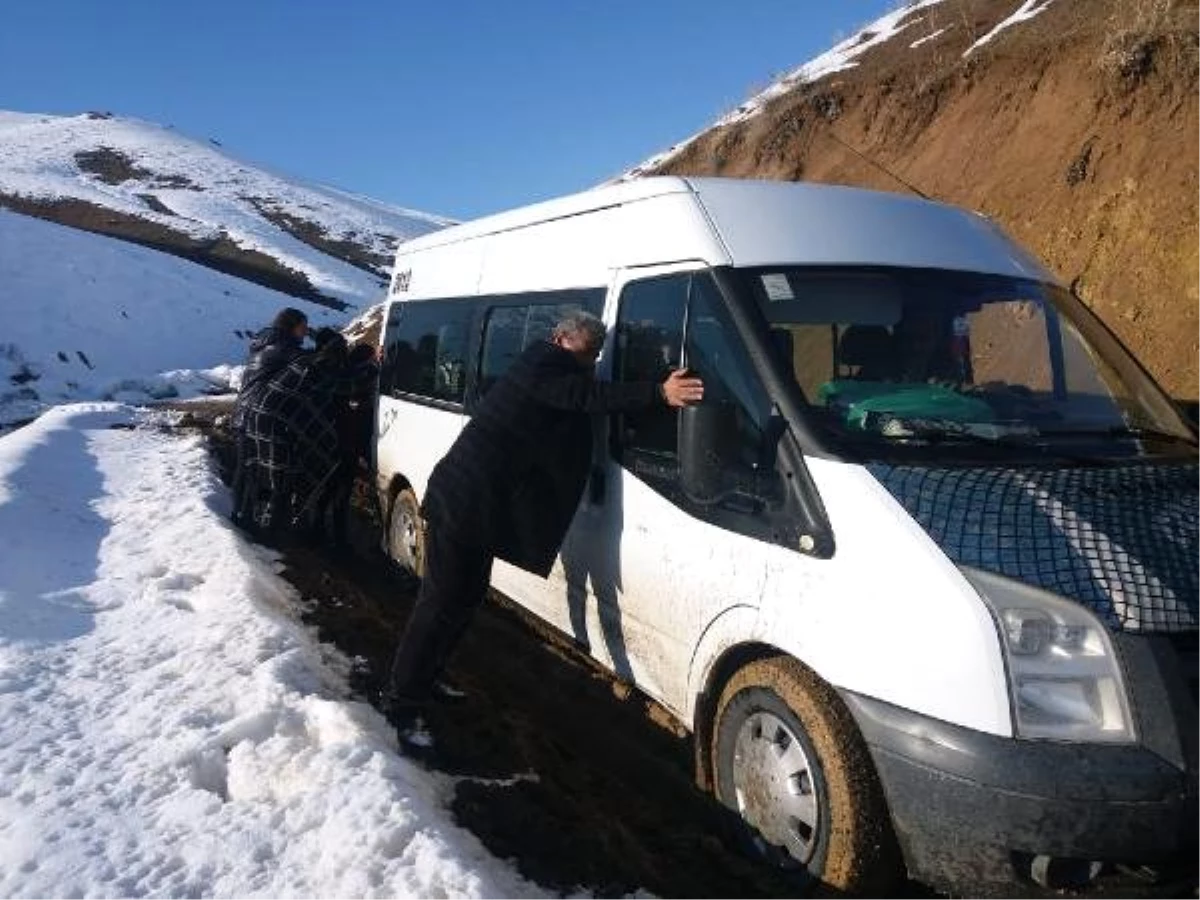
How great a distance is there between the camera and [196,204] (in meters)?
71.2

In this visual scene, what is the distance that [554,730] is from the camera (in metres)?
4.69

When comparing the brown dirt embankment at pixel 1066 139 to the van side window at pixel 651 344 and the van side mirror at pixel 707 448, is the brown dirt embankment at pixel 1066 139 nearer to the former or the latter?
the van side window at pixel 651 344

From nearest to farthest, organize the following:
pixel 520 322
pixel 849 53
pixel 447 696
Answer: pixel 447 696, pixel 520 322, pixel 849 53

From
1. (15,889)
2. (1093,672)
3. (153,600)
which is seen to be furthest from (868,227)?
(153,600)

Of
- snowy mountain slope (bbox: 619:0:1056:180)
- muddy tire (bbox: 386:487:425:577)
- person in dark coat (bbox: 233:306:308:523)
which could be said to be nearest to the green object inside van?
muddy tire (bbox: 386:487:425:577)

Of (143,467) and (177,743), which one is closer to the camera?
(177,743)

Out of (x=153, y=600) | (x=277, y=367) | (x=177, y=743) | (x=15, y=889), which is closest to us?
(x=15, y=889)

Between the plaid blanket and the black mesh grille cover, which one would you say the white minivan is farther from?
the plaid blanket

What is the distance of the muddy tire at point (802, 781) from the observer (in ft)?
9.91

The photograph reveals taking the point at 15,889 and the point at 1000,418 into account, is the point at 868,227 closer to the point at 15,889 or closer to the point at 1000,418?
the point at 1000,418

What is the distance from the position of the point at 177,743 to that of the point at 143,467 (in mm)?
7993

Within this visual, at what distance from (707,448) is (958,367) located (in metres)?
1.15

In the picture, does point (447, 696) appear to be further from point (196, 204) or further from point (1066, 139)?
point (196, 204)

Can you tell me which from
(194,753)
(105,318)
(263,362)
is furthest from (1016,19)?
(105,318)
